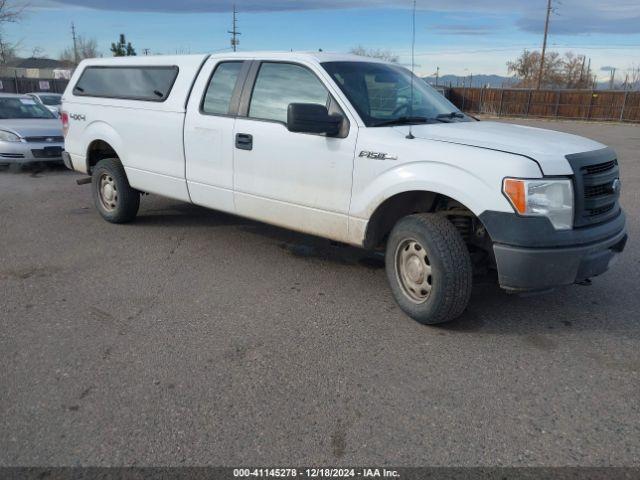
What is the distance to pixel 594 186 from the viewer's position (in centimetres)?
368

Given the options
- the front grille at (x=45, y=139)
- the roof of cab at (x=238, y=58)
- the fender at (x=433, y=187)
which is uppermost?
the roof of cab at (x=238, y=58)

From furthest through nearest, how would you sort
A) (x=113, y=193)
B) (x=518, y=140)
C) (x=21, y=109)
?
1. (x=21, y=109)
2. (x=113, y=193)
3. (x=518, y=140)

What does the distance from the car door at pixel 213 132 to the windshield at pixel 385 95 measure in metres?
1.07

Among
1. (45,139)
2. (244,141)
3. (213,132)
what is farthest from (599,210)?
(45,139)

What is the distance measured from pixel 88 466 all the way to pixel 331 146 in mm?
2757

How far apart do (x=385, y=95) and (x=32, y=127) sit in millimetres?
8712

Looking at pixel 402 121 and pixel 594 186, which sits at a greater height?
pixel 402 121

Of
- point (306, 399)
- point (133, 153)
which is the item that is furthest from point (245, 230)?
point (306, 399)

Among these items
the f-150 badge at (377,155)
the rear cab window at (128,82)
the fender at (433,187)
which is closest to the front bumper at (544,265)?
the fender at (433,187)

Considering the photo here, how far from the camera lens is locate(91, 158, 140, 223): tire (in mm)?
6379

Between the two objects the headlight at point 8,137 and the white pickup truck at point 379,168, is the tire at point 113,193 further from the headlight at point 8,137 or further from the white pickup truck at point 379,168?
the headlight at point 8,137

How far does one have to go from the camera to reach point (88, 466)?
2.52 m

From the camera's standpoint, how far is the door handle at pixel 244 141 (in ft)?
15.9

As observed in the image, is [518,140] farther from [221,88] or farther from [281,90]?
[221,88]
